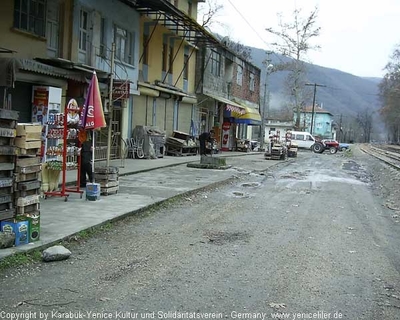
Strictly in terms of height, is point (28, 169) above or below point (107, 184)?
above

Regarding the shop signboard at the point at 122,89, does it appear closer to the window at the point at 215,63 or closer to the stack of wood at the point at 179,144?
the stack of wood at the point at 179,144

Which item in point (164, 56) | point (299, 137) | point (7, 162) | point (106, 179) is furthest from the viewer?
point (299, 137)

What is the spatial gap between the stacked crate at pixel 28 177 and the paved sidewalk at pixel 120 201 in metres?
0.36

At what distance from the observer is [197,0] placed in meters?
31.1

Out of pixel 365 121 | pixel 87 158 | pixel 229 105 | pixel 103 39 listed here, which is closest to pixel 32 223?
pixel 87 158

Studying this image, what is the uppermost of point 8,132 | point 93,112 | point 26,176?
point 93,112

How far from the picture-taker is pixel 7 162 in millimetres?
6305

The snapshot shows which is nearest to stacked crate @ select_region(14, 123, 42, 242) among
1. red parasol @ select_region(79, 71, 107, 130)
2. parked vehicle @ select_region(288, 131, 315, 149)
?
red parasol @ select_region(79, 71, 107, 130)

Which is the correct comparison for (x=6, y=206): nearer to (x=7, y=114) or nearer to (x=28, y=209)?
(x=28, y=209)

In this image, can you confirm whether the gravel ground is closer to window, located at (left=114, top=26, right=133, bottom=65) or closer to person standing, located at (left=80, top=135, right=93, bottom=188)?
person standing, located at (left=80, top=135, right=93, bottom=188)

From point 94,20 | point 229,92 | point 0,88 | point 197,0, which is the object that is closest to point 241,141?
point 229,92

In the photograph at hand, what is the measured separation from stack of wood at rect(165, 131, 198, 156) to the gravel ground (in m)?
16.4

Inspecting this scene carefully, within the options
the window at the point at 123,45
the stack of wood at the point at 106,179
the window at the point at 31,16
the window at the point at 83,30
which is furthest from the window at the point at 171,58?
the stack of wood at the point at 106,179

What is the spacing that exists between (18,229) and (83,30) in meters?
12.5
